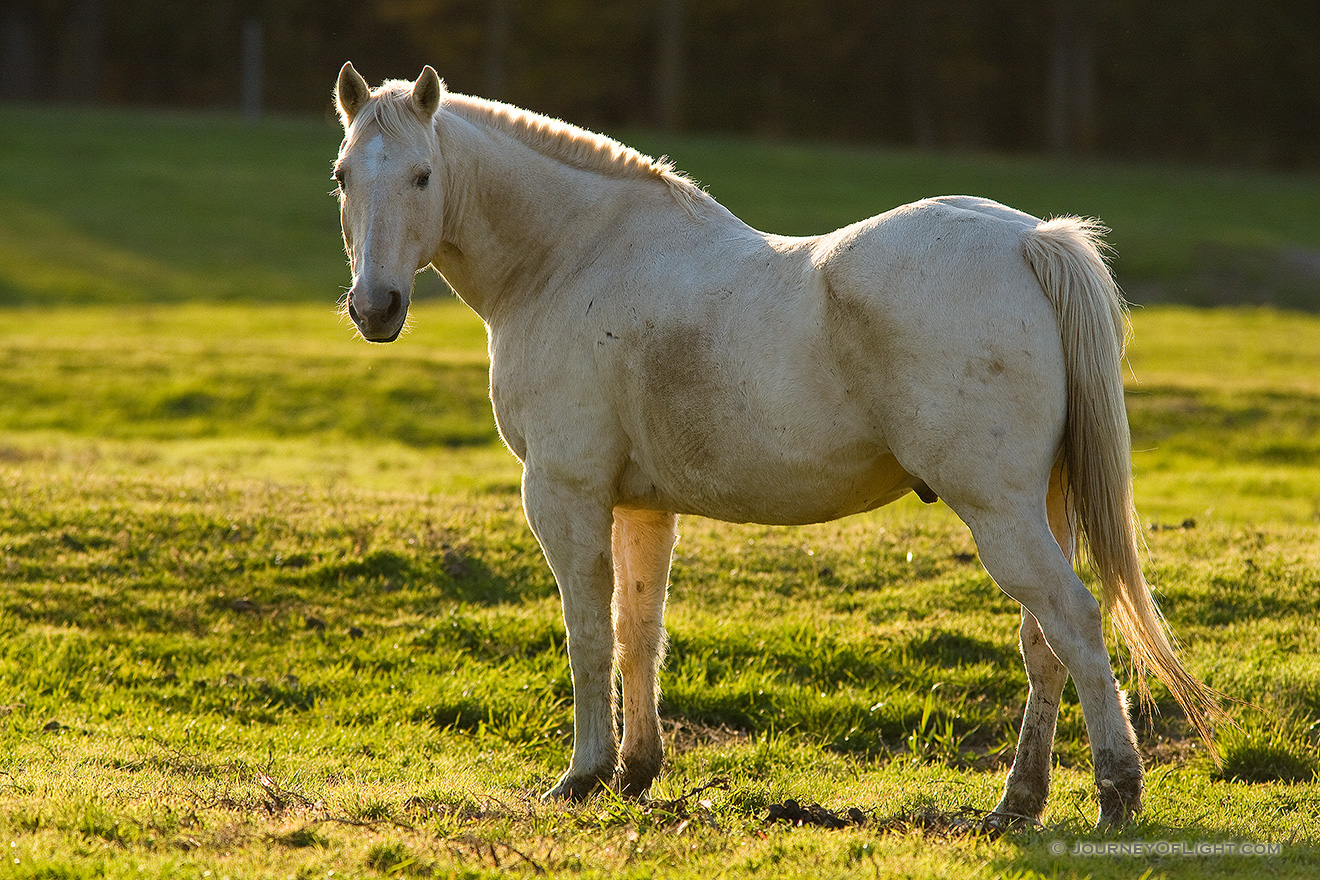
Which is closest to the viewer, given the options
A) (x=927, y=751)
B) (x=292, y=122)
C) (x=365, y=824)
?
(x=365, y=824)

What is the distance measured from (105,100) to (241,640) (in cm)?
4003

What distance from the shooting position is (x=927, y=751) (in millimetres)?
5855

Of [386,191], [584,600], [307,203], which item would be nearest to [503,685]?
[584,600]

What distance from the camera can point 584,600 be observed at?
4980 millimetres

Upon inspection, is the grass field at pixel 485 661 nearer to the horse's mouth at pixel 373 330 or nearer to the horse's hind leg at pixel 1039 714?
the horse's hind leg at pixel 1039 714

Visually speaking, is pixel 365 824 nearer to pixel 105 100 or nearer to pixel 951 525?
pixel 951 525

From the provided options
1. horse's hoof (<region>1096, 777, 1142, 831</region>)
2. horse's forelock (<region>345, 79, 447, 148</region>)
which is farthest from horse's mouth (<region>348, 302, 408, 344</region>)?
horse's hoof (<region>1096, 777, 1142, 831</region>)

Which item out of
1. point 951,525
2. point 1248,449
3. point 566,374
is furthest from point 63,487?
point 1248,449

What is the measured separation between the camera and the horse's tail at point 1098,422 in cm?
408

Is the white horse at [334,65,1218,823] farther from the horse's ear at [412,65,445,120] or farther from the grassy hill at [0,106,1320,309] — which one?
the grassy hill at [0,106,1320,309]

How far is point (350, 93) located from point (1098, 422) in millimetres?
2938

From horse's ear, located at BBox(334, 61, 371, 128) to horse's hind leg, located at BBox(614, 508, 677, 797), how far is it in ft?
6.14

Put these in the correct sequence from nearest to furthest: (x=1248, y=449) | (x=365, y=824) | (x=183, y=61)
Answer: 1. (x=365, y=824)
2. (x=1248, y=449)
3. (x=183, y=61)

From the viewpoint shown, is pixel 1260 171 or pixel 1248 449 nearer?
pixel 1248 449
